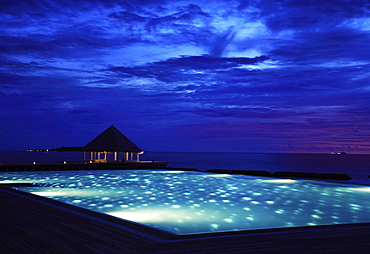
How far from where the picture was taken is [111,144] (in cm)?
3881

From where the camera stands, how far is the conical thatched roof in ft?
126

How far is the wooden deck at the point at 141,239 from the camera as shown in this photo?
5184mm

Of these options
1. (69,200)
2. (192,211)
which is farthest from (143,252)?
(69,200)

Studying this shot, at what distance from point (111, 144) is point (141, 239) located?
111 feet

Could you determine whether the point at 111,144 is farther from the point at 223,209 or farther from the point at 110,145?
the point at 223,209

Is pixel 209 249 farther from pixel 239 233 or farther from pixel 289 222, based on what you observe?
pixel 289 222

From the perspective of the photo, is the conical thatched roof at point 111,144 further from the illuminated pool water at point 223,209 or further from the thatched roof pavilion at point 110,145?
the illuminated pool water at point 223,209

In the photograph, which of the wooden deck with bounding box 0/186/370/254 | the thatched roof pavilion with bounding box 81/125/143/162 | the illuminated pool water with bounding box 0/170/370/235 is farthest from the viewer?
the thatched roof pavilion with bounding box 81/125/143/162

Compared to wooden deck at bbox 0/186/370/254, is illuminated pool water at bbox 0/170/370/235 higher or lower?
lower

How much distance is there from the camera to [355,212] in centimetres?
1012

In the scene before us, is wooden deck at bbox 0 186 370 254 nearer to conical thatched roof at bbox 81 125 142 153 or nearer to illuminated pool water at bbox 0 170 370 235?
illuminated pool water at bbox 0 170 370 235

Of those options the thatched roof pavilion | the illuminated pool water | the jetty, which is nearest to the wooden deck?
the illuminated pool water

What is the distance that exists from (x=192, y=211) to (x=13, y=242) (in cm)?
536

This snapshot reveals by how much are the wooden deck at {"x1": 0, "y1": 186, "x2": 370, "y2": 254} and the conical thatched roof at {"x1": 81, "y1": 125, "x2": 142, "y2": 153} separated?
102 ft
